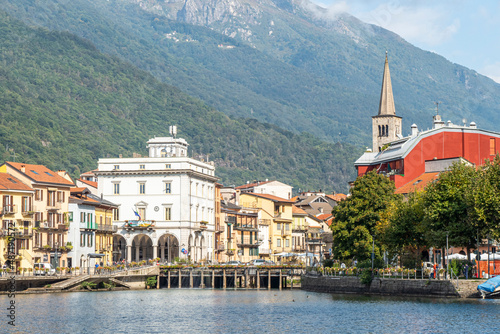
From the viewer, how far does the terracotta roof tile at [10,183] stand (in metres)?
118

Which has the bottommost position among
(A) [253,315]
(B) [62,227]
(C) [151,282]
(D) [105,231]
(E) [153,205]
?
(A) [253,315]

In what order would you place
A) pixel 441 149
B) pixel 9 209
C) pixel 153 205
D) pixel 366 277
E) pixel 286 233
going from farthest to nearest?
1. pixel 286 233
2. pixel 153 205
3. pixel 441 149
4. pixel 9 209
5. pixel 366 277

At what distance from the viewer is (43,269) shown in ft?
376

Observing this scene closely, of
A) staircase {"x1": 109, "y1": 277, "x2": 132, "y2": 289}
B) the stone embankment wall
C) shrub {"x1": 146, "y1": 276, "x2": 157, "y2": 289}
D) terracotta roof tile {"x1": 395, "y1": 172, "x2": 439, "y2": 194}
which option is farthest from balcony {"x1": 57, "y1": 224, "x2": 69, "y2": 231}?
terracotta roof tile {"x1": 395, "y1": 172, "x2": 439, "y2": 194}

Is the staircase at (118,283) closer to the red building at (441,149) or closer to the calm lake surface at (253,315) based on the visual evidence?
the calm lake surface at (253,315)

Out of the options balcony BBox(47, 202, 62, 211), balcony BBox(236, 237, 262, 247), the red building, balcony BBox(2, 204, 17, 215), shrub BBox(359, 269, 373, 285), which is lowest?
shrub BBox(359, 269, 373, 285)

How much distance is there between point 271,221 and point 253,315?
105 metres

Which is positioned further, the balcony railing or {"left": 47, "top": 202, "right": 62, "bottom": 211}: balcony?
the balcony railing

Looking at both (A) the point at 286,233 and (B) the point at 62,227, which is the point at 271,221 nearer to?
(A) the point at 286,233

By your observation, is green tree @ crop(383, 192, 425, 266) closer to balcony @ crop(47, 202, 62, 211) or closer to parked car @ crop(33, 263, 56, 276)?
parked car @ crop(33, 263, 56, 276)

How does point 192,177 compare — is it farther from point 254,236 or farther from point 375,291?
point 375,291

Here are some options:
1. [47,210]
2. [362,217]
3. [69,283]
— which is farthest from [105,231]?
[362,217]

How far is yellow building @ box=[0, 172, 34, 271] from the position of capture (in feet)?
380

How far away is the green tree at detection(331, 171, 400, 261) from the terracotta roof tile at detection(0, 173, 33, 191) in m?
38.1
